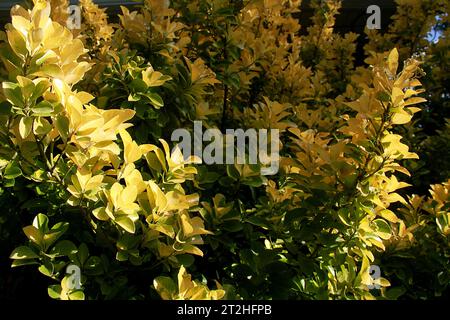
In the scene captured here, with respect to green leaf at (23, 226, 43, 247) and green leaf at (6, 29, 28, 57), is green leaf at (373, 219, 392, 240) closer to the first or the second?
green leaf at (23, 226, 43, 247)

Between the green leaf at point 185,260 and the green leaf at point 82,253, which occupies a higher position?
the green leaf at point 82,253

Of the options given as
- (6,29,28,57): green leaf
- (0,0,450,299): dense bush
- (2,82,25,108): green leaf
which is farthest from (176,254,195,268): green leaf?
(6,29,28,57): green leaf

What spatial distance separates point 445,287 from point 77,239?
1478mm

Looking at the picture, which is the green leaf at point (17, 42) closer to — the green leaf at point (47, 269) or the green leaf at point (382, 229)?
the green leaf at point (47, 269)

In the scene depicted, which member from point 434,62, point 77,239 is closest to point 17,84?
point 77,239

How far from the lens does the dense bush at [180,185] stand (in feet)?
4.91

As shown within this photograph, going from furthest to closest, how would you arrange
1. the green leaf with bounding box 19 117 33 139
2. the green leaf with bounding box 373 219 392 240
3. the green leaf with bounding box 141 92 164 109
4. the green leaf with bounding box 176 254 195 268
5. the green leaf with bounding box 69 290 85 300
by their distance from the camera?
the green leaf with bounding box 141 92 164 109, the green leaf with bounding box 373 219 392 240, the green leaf with bounding box 176 254 195 268, the green leaf with bounding box 69 290 85 300, the green leaf with bounding box 19 117 33 139

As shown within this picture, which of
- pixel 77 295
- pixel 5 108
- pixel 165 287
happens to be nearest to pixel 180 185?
pixel 165 287

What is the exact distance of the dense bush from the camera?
150cm

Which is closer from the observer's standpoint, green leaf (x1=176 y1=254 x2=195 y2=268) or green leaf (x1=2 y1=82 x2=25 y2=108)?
green leaf (x1=2 y1=82 x2=25 y2=108)

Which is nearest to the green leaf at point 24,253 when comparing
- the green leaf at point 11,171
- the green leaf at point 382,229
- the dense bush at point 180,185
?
the dense bush at point 180,185

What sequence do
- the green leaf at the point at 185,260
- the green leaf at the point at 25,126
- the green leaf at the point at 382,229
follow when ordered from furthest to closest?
the green leaf at the point at 382,229, the green leaf at the point at 185,260, the green leaf at the point at 25,126

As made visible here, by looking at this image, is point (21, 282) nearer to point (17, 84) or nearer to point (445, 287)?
point (17, 84)

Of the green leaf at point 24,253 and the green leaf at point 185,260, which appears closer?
the green leaf at point 24,253
